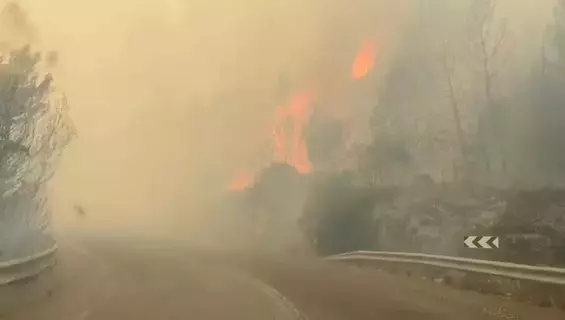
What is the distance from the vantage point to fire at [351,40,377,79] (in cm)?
282

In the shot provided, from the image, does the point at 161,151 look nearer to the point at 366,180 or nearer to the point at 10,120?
the point at 10,120

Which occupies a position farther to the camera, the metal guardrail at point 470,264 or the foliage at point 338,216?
the foliage at point 338,216

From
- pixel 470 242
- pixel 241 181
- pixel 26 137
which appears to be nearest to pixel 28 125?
pixel 26 137

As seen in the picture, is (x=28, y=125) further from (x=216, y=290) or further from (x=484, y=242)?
(x=484, y=242)

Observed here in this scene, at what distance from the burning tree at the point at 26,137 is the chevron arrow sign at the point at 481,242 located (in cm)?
163

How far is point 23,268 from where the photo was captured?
8.59ft

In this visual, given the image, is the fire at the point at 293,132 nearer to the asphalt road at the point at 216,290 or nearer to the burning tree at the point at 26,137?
the asphalt road at the point at 216,290

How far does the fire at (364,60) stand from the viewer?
282cm

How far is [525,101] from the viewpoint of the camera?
2.59m

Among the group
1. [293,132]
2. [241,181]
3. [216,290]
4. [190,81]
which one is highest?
[190,81]

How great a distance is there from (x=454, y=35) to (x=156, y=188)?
53.5 inches

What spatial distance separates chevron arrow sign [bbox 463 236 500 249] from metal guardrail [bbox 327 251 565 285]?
5 centimetres

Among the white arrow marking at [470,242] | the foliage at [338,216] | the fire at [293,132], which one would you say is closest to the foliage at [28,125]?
the fire at [293,132]

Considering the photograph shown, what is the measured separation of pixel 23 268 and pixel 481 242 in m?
1.75
